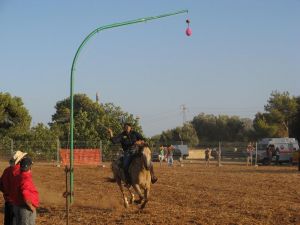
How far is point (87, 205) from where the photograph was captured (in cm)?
1583

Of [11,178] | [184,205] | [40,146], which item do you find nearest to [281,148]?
[40,146]

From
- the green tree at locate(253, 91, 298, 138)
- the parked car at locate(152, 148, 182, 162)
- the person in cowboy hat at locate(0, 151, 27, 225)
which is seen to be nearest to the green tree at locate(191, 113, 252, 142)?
the green tree at locate(253, 91, 298, 138)

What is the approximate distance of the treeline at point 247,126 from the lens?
76.6 meters

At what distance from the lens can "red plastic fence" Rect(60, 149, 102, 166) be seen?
40969mm

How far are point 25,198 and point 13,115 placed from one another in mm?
49853

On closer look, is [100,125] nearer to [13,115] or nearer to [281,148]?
[13,115]

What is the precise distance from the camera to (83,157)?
4138 centimetres

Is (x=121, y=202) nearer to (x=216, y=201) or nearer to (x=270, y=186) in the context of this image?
(x=216, y=201)

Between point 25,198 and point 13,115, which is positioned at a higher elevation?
point 13,115

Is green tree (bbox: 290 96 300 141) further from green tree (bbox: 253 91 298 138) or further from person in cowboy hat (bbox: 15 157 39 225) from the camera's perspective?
person in cowboy hat (bbox: 15 157 39 225)

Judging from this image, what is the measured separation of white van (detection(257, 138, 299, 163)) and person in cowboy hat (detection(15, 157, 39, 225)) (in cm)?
4046

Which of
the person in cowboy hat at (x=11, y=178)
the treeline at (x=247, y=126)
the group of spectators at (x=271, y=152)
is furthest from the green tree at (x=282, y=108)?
the person in cowboy hat at (x=11, y=178)

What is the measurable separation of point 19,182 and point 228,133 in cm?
9608

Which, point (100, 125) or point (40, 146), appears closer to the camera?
point (40, 146)
